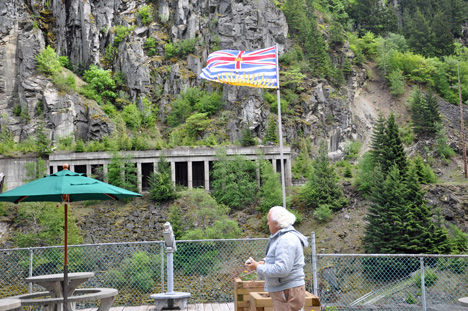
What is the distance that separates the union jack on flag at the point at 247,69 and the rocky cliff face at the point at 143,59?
4199 cm

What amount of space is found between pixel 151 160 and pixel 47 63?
27.3 meters

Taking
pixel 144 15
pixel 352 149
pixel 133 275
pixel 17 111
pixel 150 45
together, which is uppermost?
pixel 144 15

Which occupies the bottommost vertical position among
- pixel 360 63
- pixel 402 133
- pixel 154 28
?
pixel 402 133

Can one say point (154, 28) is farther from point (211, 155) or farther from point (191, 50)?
point (211, 155)

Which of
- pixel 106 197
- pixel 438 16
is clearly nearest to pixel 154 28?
pixel 438 16

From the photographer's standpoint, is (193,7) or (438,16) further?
(438,16)

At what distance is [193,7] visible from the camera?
7838 cm

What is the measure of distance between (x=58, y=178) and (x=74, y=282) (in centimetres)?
266

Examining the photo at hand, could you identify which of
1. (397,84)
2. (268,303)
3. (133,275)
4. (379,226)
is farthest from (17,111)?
(268,303)

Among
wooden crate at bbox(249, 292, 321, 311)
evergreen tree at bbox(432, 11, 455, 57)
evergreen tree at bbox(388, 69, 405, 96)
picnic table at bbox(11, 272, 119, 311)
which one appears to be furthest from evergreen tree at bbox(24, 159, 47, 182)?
evergreen tree at bbox(432, 11, 455, 57)

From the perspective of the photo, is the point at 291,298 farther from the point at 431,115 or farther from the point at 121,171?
the point at 431,115

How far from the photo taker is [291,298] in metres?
6.39

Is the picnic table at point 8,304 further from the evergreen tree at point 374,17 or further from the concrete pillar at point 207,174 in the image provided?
the evergreen tree at point 374,17

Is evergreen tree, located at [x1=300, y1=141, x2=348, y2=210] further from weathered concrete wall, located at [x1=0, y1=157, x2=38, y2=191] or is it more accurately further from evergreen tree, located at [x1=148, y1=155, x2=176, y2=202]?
weathered concrete wall, located at [x1=0, y1=157, x2=38, y2=191]
